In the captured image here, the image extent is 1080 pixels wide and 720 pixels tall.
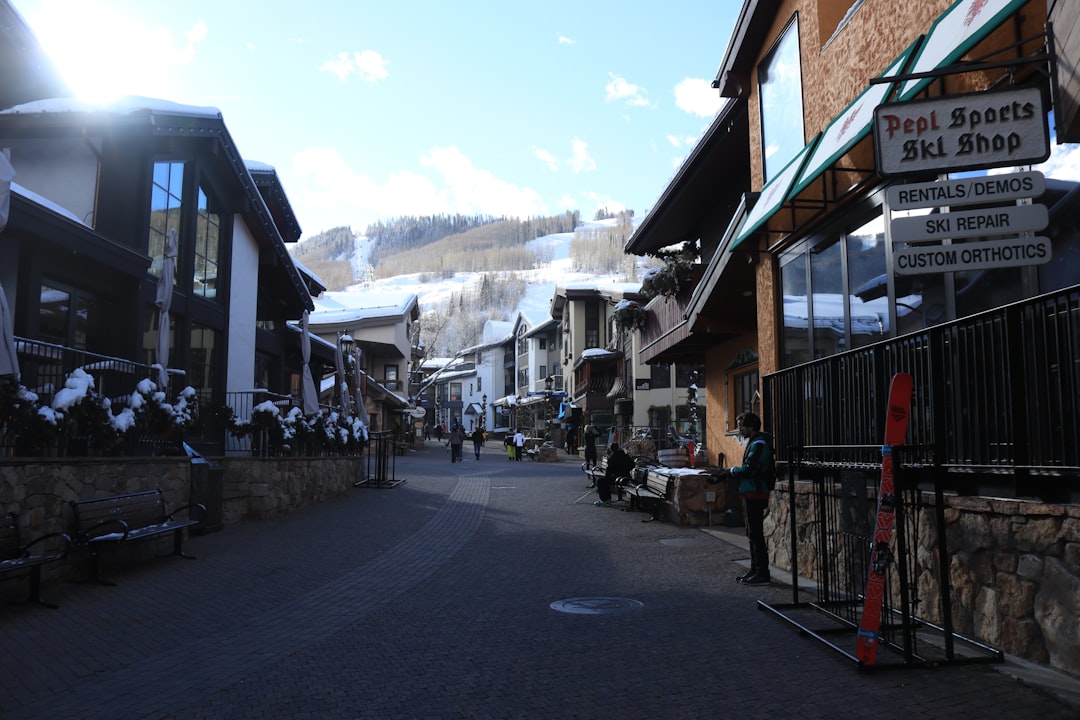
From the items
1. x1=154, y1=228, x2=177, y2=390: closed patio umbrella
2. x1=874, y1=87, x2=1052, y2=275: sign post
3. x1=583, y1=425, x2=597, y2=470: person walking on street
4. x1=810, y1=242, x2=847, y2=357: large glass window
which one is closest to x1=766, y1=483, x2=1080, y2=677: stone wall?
x1=874, y1=87, x2=1052, y2=275: sign post

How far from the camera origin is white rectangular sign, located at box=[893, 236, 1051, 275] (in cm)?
533

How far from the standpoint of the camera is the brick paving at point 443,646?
5.00 metres

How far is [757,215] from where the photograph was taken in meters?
11.2

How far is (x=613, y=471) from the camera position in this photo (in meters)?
17.9

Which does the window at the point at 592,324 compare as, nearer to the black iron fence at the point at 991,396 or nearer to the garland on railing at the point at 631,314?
the garland on railing at the point at 631,314

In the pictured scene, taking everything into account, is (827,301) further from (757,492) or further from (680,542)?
(680,542)

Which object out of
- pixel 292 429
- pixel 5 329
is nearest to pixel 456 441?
pixel 292 429

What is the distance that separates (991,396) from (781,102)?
7.24 m

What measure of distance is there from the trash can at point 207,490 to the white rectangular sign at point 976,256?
34.0ft

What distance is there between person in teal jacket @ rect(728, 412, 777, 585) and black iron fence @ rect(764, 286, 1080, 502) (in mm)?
1232

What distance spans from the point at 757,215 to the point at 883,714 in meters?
7.51

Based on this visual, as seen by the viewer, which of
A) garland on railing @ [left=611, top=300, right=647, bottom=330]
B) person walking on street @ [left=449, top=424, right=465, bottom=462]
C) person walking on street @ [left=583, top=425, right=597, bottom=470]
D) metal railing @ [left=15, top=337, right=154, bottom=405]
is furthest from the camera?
person walking on street @ [left=449, top=424, right=465, bottom=462]

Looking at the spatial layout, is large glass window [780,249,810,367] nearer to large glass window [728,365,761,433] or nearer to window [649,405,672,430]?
large glass window [728,365,761,433]

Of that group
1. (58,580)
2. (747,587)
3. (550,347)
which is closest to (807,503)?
(747,587)
